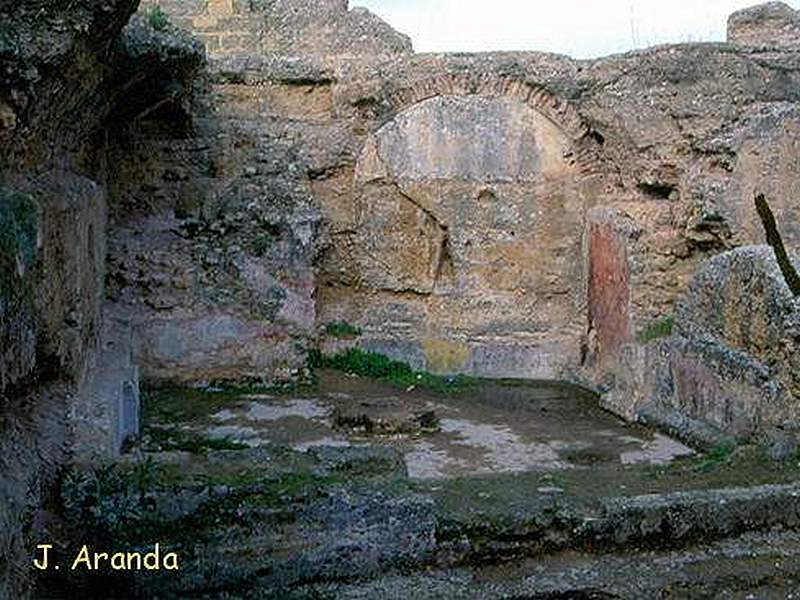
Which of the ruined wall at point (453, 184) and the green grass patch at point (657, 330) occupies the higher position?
the ruined wall at point (453, 184)

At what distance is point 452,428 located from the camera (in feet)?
22.5

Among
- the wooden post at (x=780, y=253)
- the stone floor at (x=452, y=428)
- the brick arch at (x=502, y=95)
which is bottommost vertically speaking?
the stone floor at (x=452, y=428)

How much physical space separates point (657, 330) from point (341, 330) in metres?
2.73

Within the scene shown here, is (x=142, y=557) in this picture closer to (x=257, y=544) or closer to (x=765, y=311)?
(x=257, y=544)

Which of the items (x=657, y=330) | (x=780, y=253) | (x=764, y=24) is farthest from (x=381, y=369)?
(x=764, y=24)

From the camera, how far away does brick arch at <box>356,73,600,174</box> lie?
28.7ft

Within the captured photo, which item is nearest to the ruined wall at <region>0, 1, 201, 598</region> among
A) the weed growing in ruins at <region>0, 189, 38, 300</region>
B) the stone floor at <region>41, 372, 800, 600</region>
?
the weed growing in ruins at <region>0, 189, 38, 300</region>

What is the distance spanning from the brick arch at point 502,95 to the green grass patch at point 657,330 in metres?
1.70

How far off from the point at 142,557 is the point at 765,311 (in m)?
3.61

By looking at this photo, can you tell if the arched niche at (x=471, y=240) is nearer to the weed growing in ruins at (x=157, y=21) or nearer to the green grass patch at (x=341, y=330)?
the green grass patch at (x=341, y=330)

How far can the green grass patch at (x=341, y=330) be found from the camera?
346 inches

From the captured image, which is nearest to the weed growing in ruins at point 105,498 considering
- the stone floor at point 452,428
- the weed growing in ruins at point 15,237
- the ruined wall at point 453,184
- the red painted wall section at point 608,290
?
the weed growing in ruins at point 15,237

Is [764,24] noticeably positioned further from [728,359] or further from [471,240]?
[728,359]

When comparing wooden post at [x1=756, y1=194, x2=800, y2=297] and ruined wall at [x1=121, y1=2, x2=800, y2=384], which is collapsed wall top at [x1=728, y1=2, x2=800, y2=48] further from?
wooden post at [x1=756, y1=194, x2=800, y2=297]
